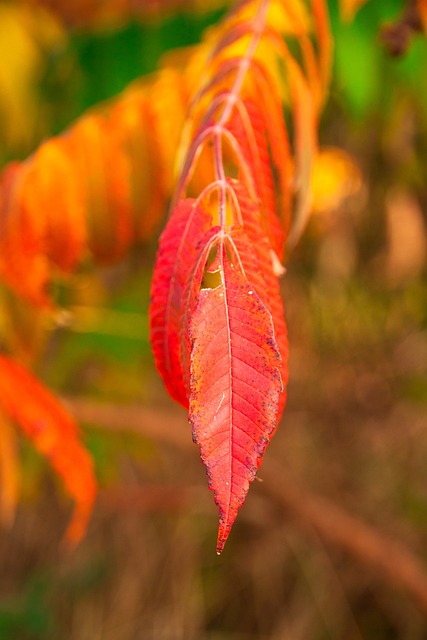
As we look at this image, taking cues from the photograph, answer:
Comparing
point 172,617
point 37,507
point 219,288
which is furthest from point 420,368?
point 219,288

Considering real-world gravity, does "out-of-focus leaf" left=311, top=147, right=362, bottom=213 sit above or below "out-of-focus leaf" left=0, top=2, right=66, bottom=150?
below

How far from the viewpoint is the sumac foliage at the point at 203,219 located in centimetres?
33

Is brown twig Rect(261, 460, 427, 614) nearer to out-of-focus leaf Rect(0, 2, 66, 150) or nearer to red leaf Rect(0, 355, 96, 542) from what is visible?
red leaf Rect(0, 355, 96, 542)

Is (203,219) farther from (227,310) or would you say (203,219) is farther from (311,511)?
(311,511)

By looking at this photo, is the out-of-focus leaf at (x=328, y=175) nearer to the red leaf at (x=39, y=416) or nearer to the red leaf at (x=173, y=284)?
the red leaf at (x=39, y=416)

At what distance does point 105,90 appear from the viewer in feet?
4.07

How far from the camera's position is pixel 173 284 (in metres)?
0.40

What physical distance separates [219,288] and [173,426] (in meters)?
1.26

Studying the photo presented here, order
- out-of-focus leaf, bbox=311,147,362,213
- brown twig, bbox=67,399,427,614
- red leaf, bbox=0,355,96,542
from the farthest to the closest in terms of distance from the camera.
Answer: out-of-focus leaf, bbox=311,147,362,213
brown twig, bbox=67,399,427,614
red leaf, bbox=0,355,96,542

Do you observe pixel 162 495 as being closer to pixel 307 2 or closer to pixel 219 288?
pixel 307 2

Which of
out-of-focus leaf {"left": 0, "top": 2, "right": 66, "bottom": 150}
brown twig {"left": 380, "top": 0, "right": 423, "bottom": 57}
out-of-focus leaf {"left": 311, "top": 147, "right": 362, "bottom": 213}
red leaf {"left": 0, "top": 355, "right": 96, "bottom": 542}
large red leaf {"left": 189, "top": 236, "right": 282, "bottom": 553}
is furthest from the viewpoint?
out-of-focus leaf {"left": 311, "top": 147, "right": 362, "bottom": 213}

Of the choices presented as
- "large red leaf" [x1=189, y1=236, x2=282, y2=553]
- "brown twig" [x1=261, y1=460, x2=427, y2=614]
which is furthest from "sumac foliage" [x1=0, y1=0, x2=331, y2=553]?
"brown twig" [x1=261, y1=460, x2=427, y2=614]

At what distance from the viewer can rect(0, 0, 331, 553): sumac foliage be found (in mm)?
333

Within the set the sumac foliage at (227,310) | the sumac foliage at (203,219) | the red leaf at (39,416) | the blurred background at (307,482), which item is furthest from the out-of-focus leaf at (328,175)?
the sumac foliage at (227,310)
